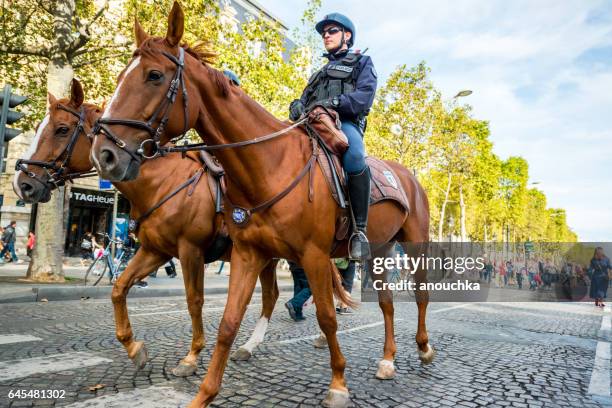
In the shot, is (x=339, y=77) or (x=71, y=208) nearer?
(x=339, y=77)

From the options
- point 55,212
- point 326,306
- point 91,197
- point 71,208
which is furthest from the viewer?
point 91,197

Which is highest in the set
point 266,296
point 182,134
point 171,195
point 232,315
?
point 182,134

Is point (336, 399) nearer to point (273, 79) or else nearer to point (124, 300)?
point (124, 300)

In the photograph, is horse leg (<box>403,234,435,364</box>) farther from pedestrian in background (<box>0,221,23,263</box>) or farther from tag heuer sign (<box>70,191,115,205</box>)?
tag heuer sign (<box>70,191,115,205</box>)

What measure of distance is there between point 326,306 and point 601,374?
363 cm

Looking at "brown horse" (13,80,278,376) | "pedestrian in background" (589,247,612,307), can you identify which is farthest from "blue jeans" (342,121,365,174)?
"pedestrian in background" (589,247,612,307)

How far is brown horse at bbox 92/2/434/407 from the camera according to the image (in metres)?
2.70

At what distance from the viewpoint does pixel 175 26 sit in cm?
288

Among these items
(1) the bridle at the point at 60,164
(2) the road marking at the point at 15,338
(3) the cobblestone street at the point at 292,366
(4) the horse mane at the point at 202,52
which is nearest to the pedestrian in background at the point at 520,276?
(3) the cobblestone street at the point at 292,366

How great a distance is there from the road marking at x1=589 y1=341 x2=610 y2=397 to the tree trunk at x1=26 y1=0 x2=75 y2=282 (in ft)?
40.8

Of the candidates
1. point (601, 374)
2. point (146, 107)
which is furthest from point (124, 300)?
point (601, 374)

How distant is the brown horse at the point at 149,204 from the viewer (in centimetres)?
421

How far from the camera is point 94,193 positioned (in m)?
26.5

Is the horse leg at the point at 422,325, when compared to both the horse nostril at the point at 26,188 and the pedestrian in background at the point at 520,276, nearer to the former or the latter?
the horse nostril at the point at 26,188
